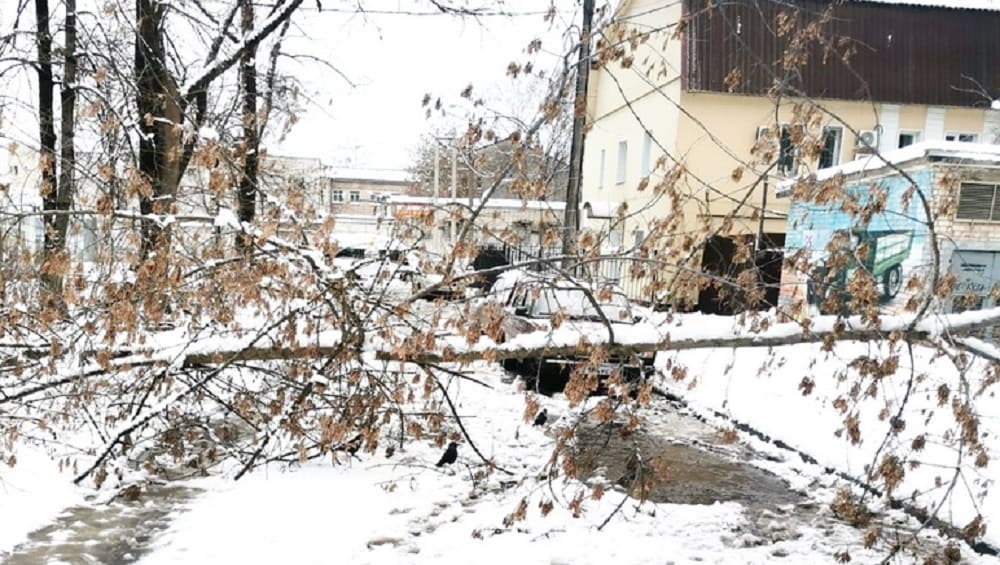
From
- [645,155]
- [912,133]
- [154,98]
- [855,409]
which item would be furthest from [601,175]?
[855,409]

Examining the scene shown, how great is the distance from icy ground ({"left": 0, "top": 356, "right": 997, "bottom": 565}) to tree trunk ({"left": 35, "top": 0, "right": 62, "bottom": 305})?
159 centimetres

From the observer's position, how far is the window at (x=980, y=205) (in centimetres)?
1101

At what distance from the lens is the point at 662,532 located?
16.6 feet

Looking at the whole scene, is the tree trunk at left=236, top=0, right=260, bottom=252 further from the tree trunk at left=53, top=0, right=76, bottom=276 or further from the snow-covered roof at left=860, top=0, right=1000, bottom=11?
the snow-covered roof at left=860, top=0, right=1000, bottom=11

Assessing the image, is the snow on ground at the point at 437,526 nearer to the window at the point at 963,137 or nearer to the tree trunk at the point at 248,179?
the tree trunk at the point at 248,179

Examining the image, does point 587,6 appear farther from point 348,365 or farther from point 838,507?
point 838,507

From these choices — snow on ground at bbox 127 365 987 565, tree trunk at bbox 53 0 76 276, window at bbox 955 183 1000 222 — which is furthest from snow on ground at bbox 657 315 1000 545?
tree trunk at bbox 53 0 76 276

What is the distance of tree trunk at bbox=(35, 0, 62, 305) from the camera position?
15.1ft

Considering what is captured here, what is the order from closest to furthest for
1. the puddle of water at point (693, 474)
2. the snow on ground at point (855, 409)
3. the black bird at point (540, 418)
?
1. the snow on ground at point (855, 409)
2. the puddle of water at point (693, 474)
3. the black bird at point (540, 418)

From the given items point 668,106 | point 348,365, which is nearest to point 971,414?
point 348,365

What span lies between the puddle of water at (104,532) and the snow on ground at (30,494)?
0.30ft

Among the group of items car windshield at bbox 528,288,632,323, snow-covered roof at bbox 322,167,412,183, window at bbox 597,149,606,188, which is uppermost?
snow-covered roof at bbox 322,167,412,183

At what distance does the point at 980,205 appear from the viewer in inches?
435

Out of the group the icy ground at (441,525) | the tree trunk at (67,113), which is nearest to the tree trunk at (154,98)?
the tree trunk at (67,113)
